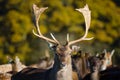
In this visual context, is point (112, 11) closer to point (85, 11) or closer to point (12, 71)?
point (12, 71)

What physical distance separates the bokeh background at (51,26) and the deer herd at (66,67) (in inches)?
645

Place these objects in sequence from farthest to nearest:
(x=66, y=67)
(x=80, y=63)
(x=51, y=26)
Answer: (x=51, y=26), (x=80, y=63), (x=66, y=67)

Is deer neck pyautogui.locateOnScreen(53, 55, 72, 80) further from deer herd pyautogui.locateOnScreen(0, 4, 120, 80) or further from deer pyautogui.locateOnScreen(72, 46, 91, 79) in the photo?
deer pyautogui.locateOnScreen(72, 46, 91, 79)

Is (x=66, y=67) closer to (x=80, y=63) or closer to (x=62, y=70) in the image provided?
(x=62, y=70)

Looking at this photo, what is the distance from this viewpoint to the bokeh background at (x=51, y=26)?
38250mm

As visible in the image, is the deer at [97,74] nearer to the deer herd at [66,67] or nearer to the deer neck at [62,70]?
the deer herd at [66,67]

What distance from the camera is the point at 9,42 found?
38531 mm

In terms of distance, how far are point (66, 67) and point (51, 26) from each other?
22948 millimetres

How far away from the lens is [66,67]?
54.0ft

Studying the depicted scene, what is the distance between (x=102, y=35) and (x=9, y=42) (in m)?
4.65

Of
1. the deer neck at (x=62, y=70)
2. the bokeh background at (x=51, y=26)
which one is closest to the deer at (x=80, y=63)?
the deer neck at (x=62, y=70)

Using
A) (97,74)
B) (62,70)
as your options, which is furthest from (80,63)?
(62,70)

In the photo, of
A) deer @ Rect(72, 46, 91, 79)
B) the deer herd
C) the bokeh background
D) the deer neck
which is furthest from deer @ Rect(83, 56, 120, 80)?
the bokeh background

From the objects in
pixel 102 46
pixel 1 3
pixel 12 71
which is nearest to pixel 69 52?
pixel 12 71
